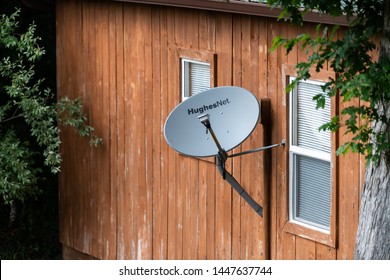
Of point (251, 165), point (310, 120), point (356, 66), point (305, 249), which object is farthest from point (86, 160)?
point (356, 66)

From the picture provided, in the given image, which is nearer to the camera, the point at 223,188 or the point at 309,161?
the point at 309,161

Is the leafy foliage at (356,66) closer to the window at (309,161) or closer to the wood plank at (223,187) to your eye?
the window at (309,161)

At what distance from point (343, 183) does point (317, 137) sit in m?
0.53

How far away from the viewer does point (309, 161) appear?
10.2m

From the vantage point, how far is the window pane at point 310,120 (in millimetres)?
9922

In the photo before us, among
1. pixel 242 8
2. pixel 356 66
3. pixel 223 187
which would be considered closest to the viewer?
pixel 356 66

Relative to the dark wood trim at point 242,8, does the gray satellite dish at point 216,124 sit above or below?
below

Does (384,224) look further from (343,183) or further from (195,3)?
(195,3)

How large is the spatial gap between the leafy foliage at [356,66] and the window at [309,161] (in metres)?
1.31

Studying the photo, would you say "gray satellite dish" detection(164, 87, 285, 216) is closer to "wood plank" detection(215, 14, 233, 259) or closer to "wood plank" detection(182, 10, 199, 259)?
"wood plank" detection(215, 14, 233, 259)

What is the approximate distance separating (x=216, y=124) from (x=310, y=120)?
88 cm

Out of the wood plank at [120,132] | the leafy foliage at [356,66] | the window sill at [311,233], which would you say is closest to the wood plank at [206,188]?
the window sill at [311,233]

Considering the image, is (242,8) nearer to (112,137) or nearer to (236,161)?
(236,161)

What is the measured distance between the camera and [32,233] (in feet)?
50.2
